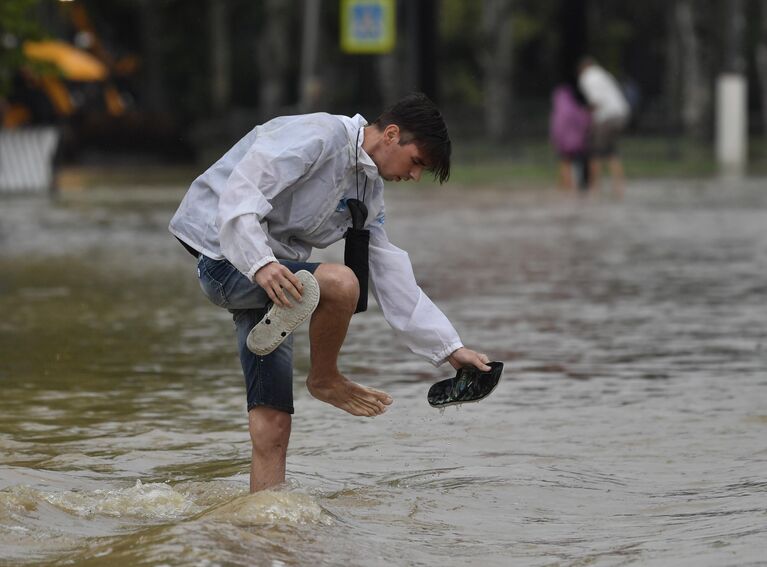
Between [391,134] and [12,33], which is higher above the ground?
[12,33]

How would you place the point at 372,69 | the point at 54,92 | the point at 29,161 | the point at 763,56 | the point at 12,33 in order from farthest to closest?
the point at 372,69 → the point at 763,56 → the point at 54,92 → the point at 29,161 → the point at 12,33

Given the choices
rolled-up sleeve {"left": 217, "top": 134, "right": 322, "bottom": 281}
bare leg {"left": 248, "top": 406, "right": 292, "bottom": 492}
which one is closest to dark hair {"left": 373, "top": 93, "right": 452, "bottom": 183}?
rolled-up sleeve {"left": 217, "top": 134, "right": 322, "bottom": 281}

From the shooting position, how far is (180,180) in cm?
3080

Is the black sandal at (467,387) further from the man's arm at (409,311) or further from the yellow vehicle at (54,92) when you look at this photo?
the yellow vehicle at (54,92)

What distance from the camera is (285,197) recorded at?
5.65 m

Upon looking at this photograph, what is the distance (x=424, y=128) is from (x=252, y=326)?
804 mm

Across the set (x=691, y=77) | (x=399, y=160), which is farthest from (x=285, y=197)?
(x=691, y=77)

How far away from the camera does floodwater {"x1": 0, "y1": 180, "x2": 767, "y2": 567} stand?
210 inches

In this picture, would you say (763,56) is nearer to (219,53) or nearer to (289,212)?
(219,53)

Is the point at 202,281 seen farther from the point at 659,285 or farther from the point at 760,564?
the point at 659,285

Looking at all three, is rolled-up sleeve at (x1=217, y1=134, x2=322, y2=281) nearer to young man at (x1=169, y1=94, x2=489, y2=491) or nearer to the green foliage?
young man at (x1=169, y1=94, x2=489, y2=491)

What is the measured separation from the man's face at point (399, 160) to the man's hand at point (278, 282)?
1.61 ft

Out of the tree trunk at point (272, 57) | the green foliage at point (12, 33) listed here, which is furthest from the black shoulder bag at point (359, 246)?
the tree trunk at point (272, 57)

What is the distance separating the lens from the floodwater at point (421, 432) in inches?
210
